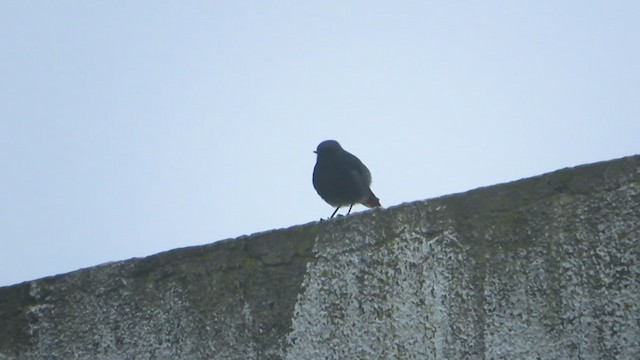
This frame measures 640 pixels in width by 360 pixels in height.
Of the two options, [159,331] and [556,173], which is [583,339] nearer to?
[556,173]

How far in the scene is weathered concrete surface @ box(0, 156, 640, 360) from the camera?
6.13 feet

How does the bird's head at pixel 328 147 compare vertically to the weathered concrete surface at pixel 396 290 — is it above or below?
above

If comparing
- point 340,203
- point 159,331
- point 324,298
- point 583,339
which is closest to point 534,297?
point 583,339

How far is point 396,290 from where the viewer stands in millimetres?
1989

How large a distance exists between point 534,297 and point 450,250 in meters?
0.20

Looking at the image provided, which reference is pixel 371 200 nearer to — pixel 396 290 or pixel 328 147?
pixel 328 147

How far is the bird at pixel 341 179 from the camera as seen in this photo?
5.36m

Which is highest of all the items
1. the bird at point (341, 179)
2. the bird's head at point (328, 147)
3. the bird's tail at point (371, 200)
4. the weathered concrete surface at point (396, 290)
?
the bird's head at point (328, 147)

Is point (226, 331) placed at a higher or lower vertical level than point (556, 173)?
lower

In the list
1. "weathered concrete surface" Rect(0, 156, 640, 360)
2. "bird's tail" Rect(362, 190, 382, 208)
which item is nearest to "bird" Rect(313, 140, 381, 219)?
"bird's tail" Rect(362, 190, 382, 208)

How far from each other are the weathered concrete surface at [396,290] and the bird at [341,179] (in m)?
3.17

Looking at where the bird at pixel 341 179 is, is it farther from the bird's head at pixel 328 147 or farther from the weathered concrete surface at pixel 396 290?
the weathered concrete surface at pixel 396 290

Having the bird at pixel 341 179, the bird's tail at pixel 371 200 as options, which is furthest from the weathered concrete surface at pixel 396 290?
the bird's tail at pixel 371 200

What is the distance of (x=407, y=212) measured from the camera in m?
2.07
